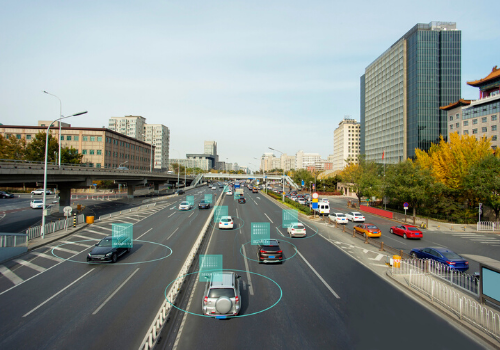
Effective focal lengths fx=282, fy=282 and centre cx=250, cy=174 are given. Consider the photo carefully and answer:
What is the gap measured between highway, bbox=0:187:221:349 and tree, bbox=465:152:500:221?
113 ft

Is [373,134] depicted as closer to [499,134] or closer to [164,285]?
[499,134]

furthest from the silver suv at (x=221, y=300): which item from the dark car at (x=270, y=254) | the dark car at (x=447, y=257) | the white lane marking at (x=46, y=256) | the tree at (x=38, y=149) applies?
the tree at (x=38, y=149)

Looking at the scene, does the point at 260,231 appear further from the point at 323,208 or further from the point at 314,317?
the point at 314,317

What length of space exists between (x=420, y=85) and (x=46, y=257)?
375 feet

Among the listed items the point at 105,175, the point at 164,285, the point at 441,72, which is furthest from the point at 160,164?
the point at 164,285

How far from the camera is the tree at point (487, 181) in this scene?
32844 mm

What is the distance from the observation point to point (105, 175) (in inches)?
1864

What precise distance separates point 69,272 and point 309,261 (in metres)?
14.7

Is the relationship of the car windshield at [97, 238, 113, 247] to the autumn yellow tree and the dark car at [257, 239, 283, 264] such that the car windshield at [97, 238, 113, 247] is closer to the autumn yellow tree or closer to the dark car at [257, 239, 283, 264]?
the dark car at [257, 239, 283, 264]

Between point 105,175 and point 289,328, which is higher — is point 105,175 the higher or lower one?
the higher one

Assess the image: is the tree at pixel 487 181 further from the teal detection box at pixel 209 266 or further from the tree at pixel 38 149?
the tree at pixel 38 149

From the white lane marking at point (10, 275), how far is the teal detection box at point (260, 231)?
50.6ft

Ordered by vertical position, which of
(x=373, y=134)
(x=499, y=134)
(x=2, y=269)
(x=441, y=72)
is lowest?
(x=2, y=269)

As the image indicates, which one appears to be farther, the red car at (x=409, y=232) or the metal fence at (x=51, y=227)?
the red car at (x=409, y=232)
